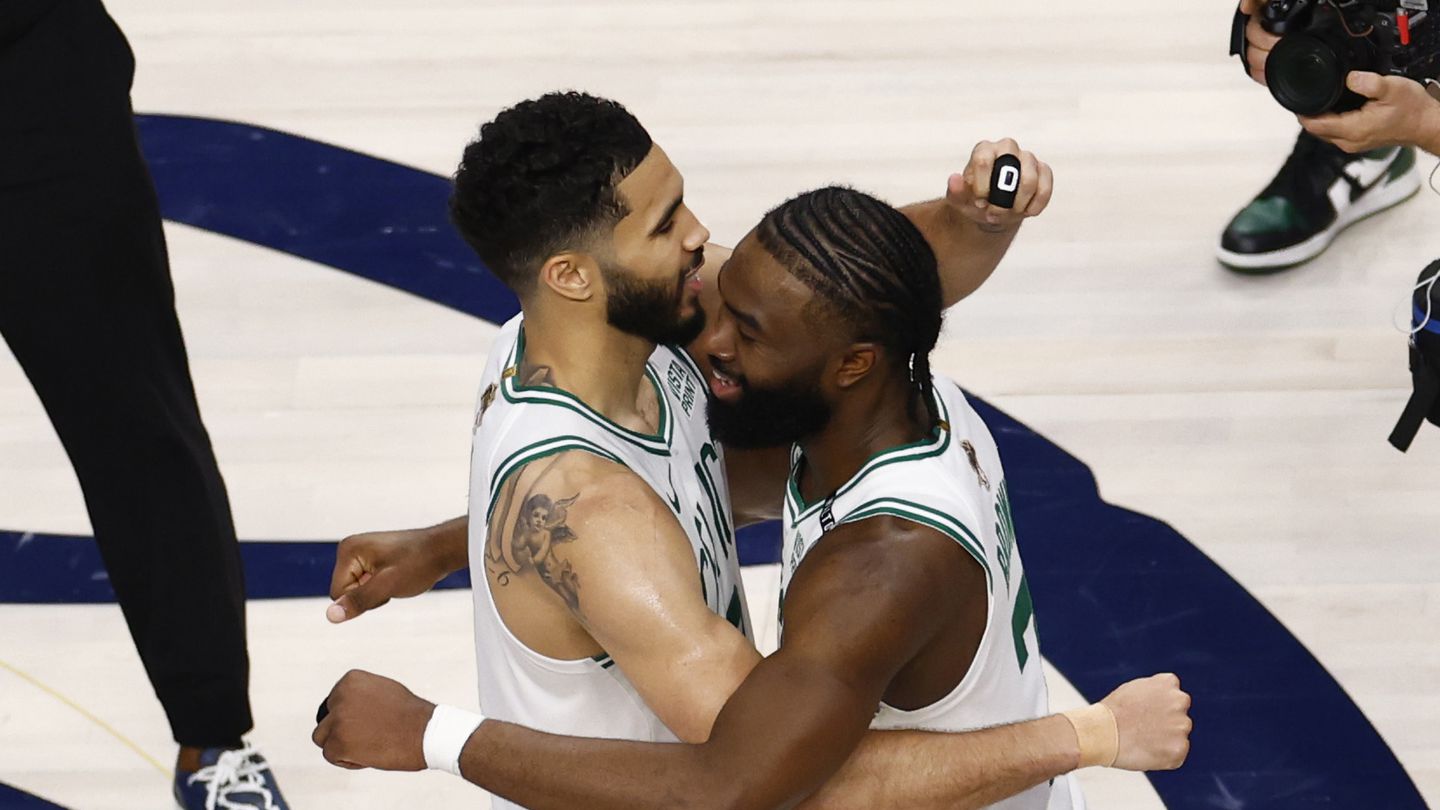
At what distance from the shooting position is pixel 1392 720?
3404 mm

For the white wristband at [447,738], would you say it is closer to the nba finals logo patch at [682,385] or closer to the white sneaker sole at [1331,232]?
the nba finals logo patch at [682,385]

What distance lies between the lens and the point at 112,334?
2877 mm

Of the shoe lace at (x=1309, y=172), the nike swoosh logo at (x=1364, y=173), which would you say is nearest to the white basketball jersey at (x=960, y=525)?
the shoe lace at (x=1309, y=172)

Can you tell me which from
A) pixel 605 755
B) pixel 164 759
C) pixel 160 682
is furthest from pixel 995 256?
pixel 164 759

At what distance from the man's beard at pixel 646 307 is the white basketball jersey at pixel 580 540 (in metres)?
0.07

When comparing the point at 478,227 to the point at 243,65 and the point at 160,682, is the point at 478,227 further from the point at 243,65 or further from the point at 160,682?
the point at 243,65

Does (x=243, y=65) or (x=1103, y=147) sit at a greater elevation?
(x=243, y=65)

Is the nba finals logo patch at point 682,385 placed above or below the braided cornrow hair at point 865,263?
below

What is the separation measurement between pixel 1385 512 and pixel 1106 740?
195cm

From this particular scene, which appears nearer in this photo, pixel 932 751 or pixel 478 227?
pixel 932 751

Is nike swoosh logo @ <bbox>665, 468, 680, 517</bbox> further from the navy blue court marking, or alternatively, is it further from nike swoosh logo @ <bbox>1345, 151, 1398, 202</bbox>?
nike swoosh logo @ <bbox>1345, 151, 1398, 202</bbox>

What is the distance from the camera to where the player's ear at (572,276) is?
2354 mm

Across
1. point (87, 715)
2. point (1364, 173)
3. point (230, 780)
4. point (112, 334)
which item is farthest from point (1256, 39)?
point (87, 715)

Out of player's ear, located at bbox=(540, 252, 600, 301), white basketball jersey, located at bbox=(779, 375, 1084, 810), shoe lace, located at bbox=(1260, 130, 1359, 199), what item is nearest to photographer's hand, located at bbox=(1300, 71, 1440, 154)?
white basketball jersey, located at bbox=(779, 375, 1084, 810)
